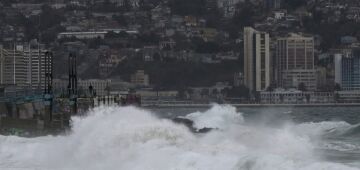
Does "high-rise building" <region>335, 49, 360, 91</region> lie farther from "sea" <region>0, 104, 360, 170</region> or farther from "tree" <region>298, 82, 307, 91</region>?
"sea" <region>0, 104, 360, 170</region>

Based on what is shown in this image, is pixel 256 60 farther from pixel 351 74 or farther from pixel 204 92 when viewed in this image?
pixel 204 92

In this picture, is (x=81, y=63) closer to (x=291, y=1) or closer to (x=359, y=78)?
(x=359, y=78)

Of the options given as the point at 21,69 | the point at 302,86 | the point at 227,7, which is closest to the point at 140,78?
the point at 302,86

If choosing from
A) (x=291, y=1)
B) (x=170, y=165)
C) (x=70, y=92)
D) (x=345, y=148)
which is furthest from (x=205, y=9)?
(x=170, y=165)

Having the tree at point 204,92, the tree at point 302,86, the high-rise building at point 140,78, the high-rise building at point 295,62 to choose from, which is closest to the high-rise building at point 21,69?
the high-rise building at point 140,78

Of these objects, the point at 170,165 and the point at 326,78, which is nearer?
the point at 170,165

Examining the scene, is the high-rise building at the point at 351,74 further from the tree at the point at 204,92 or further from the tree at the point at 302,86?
the tree at the point at 204,92
